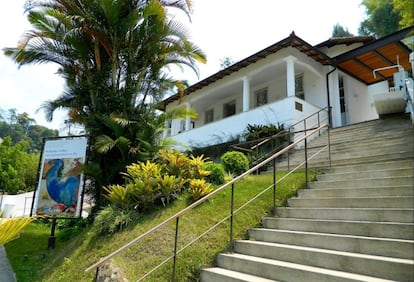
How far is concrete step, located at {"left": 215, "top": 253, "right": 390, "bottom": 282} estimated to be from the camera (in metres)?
3.23

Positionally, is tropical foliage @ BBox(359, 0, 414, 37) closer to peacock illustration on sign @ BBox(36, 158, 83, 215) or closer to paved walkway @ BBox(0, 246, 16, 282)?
peacock illustration on sign @ BBox(36, 158, 83, 215)

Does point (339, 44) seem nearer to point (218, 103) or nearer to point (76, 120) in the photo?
point (218, 103)

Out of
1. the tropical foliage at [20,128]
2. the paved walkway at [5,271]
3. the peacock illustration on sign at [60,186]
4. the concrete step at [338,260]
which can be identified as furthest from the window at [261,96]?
the tropical foliage at [20,128]

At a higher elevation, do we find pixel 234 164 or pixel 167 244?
pixel 234 164

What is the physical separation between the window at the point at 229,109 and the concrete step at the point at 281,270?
1431 cm

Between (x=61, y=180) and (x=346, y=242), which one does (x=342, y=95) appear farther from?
(x=61, y=180)

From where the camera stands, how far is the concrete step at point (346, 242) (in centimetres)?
334

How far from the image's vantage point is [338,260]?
3504 millimetres

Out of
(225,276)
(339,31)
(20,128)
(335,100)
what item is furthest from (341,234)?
(20,128)

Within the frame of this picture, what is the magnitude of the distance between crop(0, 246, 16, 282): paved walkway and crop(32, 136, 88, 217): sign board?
1330mm

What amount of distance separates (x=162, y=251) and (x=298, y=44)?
9984 millimetres

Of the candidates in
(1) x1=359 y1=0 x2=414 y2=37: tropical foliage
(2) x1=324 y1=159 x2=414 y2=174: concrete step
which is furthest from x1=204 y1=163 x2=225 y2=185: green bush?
(1) x1=359 y1=0 x2=414 y2=37: tropical foliage

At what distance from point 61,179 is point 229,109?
1176 cm

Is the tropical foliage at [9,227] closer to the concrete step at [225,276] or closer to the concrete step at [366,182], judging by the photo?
the concrete step at [225,276]
